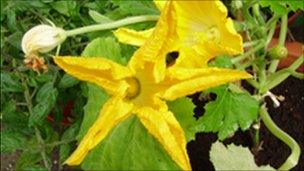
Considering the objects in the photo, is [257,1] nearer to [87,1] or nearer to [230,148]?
[230,148]

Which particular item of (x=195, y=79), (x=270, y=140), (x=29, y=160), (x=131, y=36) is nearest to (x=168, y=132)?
(x=195, y=79)

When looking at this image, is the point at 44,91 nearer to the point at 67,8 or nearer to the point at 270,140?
the point at 67,8

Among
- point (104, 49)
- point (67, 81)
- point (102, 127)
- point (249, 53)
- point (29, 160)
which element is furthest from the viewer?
point (29, 160)

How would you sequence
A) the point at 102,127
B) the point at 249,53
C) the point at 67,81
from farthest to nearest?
the point at 67,81
the point at 249,53
the point at 102,127

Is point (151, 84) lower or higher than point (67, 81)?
higher

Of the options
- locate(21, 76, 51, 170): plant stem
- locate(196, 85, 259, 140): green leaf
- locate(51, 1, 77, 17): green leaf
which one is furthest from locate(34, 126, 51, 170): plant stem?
locate(196, 85, 259, 140): green leaf

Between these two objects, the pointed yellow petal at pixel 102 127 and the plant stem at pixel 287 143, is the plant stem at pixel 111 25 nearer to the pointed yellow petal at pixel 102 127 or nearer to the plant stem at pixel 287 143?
the pointed yellow petal at pixel 102 127

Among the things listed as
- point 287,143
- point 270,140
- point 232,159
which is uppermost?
point 232,159
